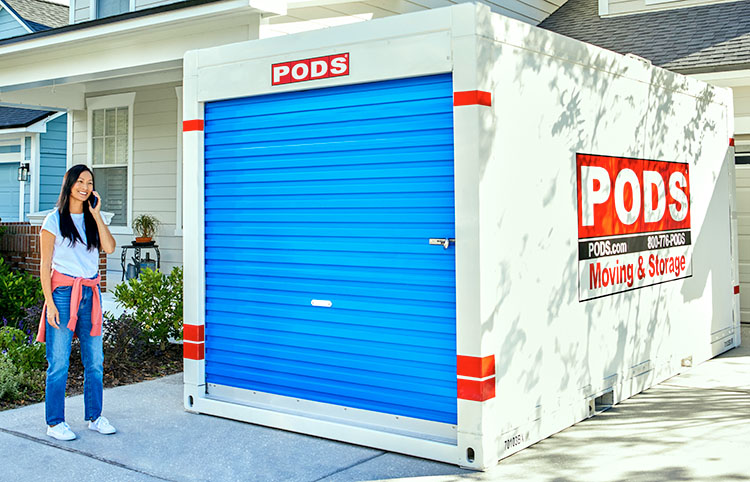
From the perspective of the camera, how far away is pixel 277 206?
5855 mm

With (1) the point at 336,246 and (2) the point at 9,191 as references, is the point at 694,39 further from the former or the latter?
(2) the point at 9,191

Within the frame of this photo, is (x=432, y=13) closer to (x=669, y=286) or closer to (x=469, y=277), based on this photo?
(x=469, y=277)

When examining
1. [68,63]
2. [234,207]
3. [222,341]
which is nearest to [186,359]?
[222,341]

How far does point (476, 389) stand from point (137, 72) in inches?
265

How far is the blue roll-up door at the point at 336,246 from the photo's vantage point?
200 inches

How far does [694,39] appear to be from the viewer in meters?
10.8

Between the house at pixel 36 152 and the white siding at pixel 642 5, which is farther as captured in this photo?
the house at pixel 36 152

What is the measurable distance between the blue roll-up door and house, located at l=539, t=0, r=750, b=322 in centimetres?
614

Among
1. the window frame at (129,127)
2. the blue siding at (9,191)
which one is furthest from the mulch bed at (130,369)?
the blue siding at (9,191)

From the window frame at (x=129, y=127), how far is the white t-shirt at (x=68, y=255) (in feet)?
23.4

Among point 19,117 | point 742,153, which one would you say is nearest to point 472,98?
point 742,153

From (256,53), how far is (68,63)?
546cm

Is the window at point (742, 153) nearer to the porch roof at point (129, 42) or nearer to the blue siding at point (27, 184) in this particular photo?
the porch roof at point (129, 42)

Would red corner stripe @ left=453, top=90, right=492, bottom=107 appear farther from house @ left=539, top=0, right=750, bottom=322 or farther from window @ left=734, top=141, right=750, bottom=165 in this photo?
window @ left=734, top=141, right=750, bottom=165
